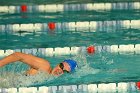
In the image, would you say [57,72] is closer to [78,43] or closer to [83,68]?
[83,68]

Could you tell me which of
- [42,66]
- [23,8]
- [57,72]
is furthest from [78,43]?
[23,8]

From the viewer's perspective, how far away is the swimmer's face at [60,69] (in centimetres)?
540

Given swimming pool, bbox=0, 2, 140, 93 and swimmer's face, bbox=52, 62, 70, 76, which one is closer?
swimmer's face, bbox=52, 62, 70, 76

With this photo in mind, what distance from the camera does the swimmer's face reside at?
212 inches

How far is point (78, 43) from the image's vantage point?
24.7ft

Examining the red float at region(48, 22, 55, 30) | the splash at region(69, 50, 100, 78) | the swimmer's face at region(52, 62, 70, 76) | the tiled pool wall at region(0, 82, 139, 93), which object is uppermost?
the red float at region(48, 22, 55, 30)

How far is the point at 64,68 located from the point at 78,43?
2112 millimetres

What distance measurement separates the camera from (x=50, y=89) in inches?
209

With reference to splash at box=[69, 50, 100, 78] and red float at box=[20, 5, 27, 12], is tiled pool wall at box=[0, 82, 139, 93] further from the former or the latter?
red float at box=[20, 5, 27, 12]

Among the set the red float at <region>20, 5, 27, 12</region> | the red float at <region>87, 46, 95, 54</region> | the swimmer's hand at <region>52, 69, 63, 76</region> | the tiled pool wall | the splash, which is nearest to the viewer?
the tiled pool wall

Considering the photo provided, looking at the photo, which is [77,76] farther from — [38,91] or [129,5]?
[129,5]

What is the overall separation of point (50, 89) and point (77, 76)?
0.75 meters

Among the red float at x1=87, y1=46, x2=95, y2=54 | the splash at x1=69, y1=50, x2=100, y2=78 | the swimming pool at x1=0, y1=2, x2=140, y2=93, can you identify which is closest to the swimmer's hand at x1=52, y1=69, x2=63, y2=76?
the swimming pool at x1=0, y1=2, x2=140, y2=93

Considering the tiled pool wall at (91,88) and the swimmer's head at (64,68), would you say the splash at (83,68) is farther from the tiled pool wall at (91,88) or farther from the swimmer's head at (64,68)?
the tiled pool wall at (91,88)
